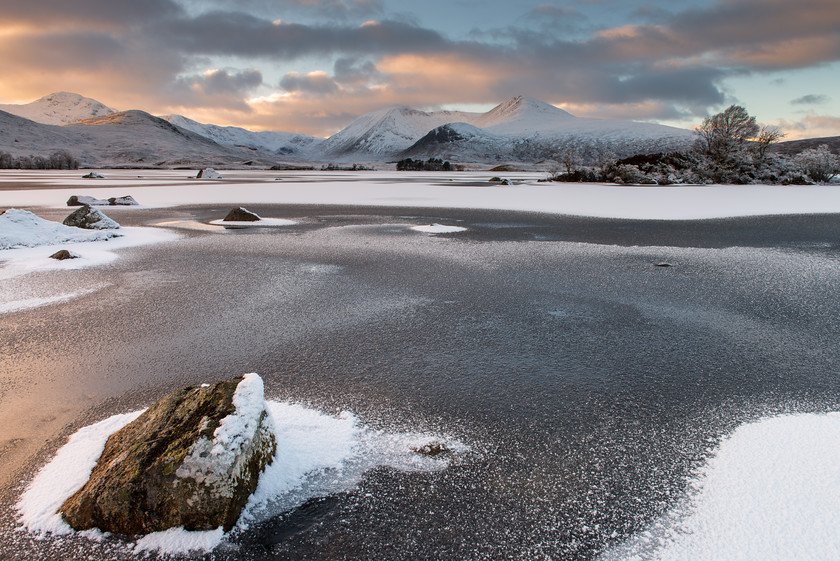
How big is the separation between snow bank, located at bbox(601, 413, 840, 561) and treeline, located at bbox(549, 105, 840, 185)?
35360 millimetres

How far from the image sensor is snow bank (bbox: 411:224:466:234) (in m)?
11.9

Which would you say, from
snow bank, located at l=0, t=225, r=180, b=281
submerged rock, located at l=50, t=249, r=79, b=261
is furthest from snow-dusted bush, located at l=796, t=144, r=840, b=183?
submerged rock, located at l=50, t=249, r=79, b=261

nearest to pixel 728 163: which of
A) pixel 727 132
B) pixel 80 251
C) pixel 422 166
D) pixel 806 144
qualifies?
pixel 727 132

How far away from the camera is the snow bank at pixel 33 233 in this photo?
9656 millimetres

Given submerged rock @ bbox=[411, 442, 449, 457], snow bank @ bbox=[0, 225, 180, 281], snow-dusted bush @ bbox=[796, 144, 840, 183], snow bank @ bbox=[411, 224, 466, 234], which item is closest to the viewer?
submerged rock @ bbox=[411, 442, 449, 457]

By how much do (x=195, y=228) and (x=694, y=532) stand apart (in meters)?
12.5

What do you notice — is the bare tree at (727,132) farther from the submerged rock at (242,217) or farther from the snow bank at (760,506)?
the snow bank at (760,506)

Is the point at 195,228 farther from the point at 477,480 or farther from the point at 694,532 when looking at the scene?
the point at 694,532

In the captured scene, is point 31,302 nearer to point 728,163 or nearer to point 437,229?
point 437,229

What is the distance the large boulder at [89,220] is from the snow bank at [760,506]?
1219 cm

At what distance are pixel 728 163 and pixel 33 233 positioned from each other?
39109mm

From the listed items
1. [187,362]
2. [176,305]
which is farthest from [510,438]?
[176,305]

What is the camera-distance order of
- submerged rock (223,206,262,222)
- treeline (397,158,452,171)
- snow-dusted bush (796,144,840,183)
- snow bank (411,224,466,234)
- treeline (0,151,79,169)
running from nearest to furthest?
snow bank (411,224,466,234), submerged rock (223,206,262,222), snow-dusted bush (796,144,840,183), treeline (0,151,79,169), treeline (397,158,452,171)

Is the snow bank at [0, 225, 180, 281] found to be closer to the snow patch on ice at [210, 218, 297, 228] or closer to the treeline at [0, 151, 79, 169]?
the snow patch on ice at [210, 218, 297, 228]
